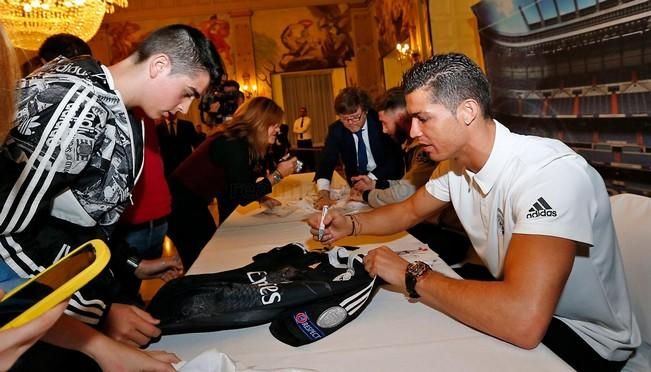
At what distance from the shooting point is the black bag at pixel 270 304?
1.17 metres

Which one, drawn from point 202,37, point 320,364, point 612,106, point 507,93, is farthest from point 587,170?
point 507,93

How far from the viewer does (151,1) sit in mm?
11484

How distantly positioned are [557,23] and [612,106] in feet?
2.80

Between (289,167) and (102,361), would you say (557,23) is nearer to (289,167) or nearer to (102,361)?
(289,167)

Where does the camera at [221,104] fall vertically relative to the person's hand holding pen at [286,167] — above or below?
above

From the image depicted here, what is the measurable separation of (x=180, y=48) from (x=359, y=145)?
2.56 metres

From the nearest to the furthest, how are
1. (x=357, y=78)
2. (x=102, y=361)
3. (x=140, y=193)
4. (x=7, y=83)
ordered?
1. (x=7, y=83)
2. (x=102, y=361)
3. (x=140, y=193)
4. (x=357, y=78)

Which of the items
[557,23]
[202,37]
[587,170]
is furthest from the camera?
[557,23]

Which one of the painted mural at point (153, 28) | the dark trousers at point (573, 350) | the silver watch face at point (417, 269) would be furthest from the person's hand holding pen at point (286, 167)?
the painted mural at point (153, 28)

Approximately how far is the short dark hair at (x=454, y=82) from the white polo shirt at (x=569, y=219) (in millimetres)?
126

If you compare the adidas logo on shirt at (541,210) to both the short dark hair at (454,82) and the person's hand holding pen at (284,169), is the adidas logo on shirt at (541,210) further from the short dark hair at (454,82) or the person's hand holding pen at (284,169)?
the person's hand holding pen at (284,169)

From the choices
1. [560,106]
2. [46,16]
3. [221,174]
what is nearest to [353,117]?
[221,174]

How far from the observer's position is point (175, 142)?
574 centimetres

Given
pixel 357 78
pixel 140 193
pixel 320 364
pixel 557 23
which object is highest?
pixel 357 78
